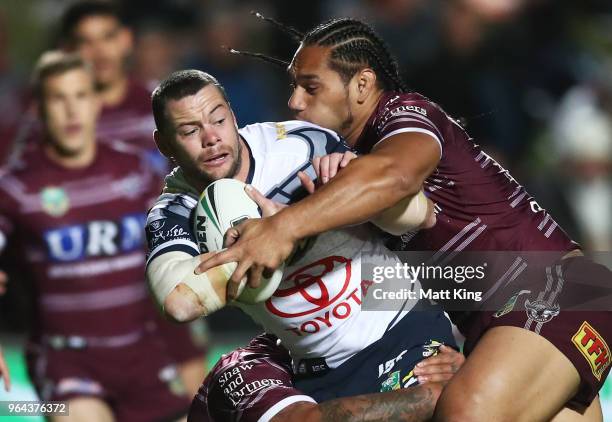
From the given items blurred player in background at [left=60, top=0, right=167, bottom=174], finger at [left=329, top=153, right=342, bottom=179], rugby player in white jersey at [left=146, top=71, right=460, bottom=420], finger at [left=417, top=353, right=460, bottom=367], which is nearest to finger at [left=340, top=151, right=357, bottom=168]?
finger at [left=329, top=153, right=342, bottom=179]

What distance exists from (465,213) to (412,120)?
52 cm

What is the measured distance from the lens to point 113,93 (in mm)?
8094

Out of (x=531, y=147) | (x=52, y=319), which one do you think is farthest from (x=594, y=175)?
(x=52, y=319)

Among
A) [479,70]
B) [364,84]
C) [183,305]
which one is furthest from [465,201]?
[479,70]

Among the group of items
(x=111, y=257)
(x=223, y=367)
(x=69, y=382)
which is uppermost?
(x=223, y=367)

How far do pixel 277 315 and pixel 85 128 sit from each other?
295 cm

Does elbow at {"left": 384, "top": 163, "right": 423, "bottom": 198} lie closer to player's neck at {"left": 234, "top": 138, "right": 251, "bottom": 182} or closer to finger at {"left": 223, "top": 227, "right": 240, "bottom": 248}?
finger at {"left": 223, "top": 227, "right": 240, "bottom": 248}

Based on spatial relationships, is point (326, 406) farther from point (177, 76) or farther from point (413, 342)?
point (177, 76)

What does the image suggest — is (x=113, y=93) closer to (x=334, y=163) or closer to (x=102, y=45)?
(x=102, y=45)

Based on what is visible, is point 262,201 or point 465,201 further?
point 465,201

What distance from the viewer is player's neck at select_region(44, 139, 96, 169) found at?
714cm

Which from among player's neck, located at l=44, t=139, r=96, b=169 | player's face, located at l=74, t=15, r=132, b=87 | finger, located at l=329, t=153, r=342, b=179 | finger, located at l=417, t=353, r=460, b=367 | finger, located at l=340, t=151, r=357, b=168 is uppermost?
finger, located at l=340, t=151, r=357, b=168

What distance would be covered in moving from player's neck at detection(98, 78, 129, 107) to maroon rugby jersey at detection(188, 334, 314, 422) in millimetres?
3281

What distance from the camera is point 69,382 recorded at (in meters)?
6.75
